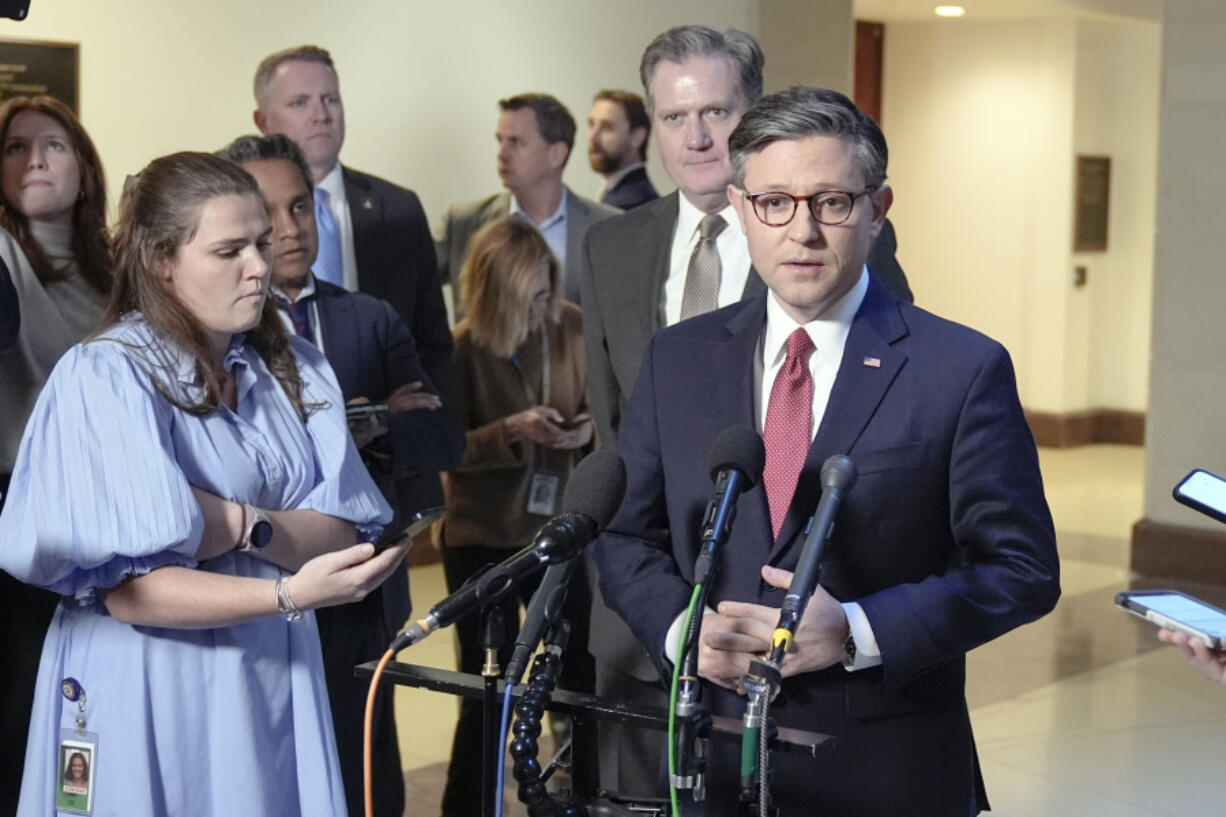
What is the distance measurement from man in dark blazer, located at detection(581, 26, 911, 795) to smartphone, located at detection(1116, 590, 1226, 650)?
115 cm

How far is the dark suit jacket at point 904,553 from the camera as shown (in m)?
2.04

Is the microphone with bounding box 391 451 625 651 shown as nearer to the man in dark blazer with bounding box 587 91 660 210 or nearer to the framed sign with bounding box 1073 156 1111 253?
the man in dark blazer with bounding box 587 91 660 210

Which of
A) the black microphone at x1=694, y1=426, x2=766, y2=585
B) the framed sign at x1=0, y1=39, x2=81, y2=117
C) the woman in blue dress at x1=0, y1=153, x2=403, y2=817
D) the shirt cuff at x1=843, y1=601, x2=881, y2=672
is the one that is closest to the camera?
the black microphone at x1=694, y1=426, x2=766, y2=585

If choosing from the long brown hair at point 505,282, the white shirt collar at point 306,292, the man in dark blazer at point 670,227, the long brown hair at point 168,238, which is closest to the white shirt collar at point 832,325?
the man in dark blazer at point 670,227

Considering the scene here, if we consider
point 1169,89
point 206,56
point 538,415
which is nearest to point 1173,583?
point 1169,89

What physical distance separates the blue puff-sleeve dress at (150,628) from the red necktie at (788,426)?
735 mm

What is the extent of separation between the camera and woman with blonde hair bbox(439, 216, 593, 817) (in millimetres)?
4207

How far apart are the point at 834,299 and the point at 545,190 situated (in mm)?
3739

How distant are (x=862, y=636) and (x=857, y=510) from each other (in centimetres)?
16

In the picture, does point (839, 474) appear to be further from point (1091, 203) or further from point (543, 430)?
point (1091, 203)

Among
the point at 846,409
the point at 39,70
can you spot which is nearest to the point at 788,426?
the point at 846,409

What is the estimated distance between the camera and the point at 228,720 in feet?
7.49

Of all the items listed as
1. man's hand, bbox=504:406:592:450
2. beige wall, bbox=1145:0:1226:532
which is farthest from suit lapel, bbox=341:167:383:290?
beige wall, bbox=1145:0:1226:532

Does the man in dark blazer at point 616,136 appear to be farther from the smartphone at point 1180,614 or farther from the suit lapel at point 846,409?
the smartphone at point 1180,614
